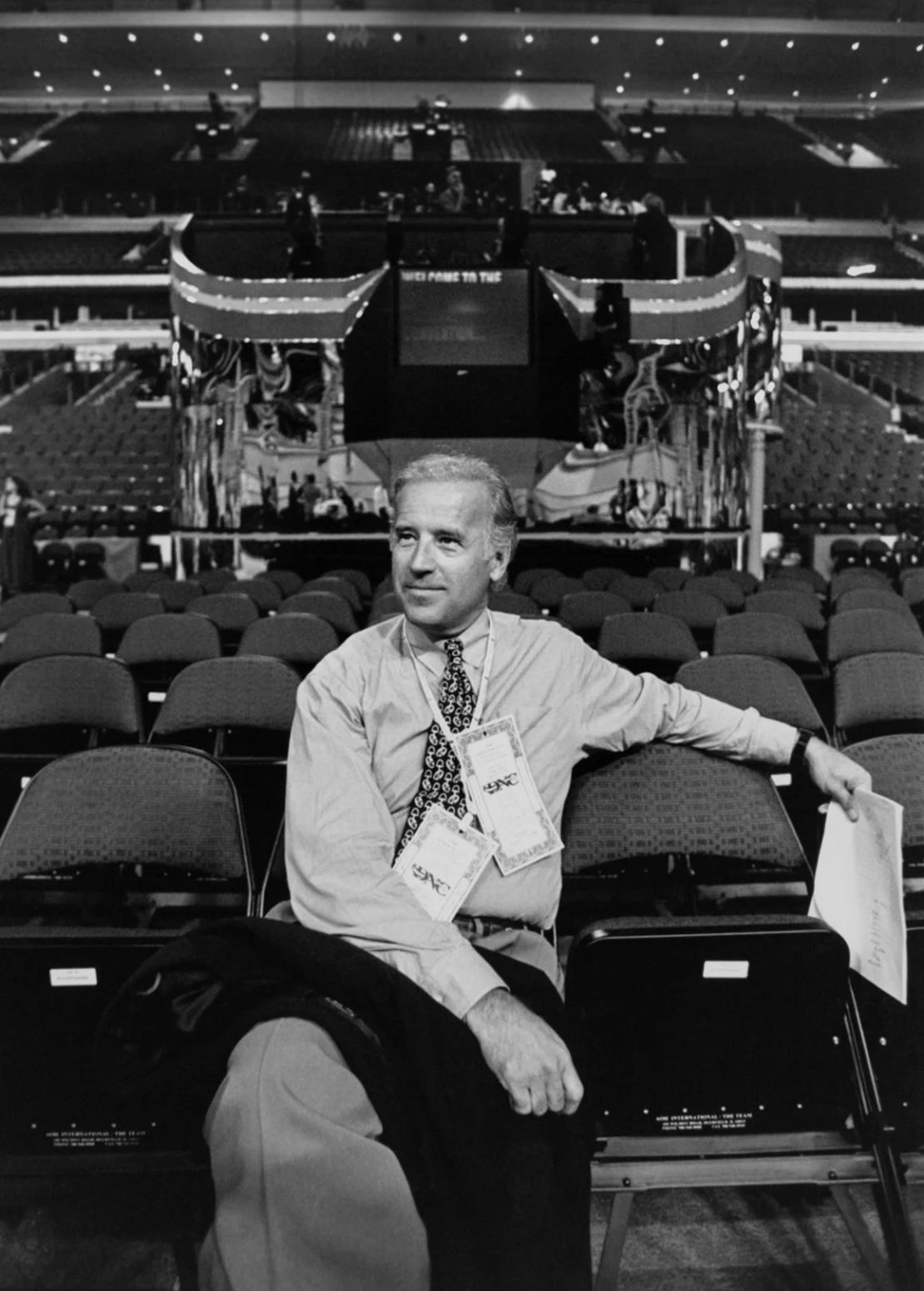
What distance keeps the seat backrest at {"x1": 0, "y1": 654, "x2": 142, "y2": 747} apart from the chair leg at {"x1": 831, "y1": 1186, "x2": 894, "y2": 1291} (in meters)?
2.48

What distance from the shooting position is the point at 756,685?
11.2ft

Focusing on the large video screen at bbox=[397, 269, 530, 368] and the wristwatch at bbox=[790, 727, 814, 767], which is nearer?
the wristwatch at bbox=[790, 727, 814, 767]

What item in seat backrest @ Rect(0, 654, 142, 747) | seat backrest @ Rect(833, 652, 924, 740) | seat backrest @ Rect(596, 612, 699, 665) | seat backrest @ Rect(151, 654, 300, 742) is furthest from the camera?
seat backrest @ Rect(596, 612, 699, 665)

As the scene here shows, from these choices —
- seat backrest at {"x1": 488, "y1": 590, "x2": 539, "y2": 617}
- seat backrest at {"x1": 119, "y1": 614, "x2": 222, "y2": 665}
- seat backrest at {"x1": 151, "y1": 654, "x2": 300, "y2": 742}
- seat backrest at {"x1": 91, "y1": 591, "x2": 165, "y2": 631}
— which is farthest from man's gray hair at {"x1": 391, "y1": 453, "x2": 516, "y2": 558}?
seat backrest at {"x1": 91, "y1": 591, "x2": 165, "y2": 631}

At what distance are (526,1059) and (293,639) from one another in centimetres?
338

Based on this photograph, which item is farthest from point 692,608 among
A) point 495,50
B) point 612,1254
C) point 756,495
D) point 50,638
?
point 495,50

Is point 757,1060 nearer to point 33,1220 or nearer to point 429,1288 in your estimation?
point 429,1288

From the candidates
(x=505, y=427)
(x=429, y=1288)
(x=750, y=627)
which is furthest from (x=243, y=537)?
(x=429, y=1288)

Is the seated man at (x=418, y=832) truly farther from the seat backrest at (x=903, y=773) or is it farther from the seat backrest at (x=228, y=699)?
the seat backrest at (x=228, y=699)

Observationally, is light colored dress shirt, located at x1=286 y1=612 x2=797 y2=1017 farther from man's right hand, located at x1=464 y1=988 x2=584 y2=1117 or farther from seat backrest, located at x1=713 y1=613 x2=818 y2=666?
seat backrest, located at x1=713 y1=613 x2=818 y2=666

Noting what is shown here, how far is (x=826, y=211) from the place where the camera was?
2878 centimetres

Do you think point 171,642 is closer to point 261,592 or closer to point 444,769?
point 261,592

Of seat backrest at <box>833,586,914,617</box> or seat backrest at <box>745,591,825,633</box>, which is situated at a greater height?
seat backrest at <box>833,586,914,617</box>

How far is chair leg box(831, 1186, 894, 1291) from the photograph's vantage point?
1.90 metres
